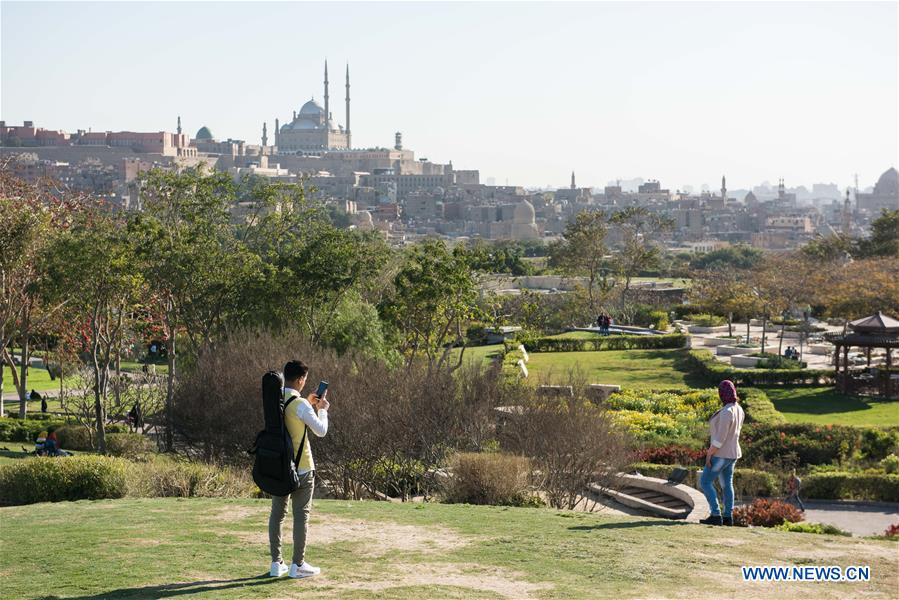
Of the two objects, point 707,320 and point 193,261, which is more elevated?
point 193,261

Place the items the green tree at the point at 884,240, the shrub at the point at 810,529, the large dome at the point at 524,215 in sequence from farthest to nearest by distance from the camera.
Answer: the large dome at the point at 524,215 < the green tree at the point at 884,240 < the shrub at the point at 810,529

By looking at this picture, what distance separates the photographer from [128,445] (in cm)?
2203

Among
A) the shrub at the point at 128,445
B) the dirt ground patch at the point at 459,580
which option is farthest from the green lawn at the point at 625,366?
the dirt ground patch at the point at 459,580

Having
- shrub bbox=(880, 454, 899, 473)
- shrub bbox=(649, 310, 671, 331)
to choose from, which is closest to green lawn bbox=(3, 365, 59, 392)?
shrub bbox=(649, 310, 671, 331)

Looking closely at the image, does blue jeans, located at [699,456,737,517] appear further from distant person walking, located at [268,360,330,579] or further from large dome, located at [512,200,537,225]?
large dome, located at [512,200,537,225]

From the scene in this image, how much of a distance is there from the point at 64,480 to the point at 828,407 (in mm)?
19974

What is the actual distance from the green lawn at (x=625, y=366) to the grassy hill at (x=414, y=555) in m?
19.3

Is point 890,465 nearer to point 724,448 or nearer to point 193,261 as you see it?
point 724,448

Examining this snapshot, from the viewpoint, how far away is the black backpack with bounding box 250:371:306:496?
345 inches

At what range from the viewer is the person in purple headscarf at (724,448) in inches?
438

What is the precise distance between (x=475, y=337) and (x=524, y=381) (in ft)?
66.1

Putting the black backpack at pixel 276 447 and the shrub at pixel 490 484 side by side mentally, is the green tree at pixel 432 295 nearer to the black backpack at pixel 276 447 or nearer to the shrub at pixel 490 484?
the shrub at pixel 490 484

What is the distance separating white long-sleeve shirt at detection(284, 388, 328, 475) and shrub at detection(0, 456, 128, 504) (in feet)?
19.7

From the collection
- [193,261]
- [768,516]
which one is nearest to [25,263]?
[193,261]
